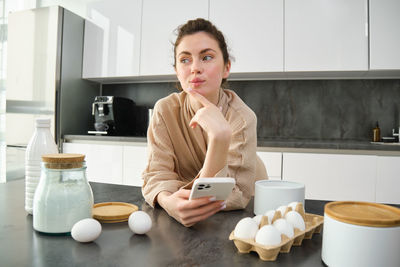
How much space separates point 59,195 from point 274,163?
6.60 feet

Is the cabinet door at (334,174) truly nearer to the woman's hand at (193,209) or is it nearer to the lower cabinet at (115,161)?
the lower cabinet at (115,161)

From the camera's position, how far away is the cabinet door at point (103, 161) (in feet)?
9.37

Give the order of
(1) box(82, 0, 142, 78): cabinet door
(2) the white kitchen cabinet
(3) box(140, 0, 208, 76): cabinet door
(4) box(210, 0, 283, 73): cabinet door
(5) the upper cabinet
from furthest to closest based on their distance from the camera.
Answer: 1. (1) box(82, 0, 142, 78): cabinet door
2. (3) box(140, 0, 208, 76): cabinet door
3. (4) box(210, 0, 283, 73): cabinet door
4. (5) the upper cabinet
5. (2) the white kitchen cabinet

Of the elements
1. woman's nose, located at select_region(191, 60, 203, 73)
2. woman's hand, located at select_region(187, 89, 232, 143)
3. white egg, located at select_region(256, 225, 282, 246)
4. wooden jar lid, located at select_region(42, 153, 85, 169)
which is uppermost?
woman's nose, located at select_region(191, 60, 203, 73)

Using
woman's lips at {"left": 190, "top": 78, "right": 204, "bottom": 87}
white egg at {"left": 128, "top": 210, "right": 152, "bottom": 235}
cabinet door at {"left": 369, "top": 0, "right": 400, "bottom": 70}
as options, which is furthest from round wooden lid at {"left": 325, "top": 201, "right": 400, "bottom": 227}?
cabinet door at {"left": 369, "top": 0, "right": 400, "bottom": 70}

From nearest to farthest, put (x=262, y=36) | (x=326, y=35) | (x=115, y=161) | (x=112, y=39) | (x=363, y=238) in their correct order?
(x=363, y=238)
(x=326, y=35)
(x=262, y=36)
(x=115, y=161)
(x=112, y=39)

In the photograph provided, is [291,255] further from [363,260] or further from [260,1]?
[260,1]

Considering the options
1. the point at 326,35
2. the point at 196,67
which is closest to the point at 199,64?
the point at 196,67

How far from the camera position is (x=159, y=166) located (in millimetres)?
1061

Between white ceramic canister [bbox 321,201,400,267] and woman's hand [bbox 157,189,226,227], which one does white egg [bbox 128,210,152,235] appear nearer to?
woman's hand [bbox 157,189,226,227]

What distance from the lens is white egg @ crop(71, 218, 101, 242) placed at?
596mm

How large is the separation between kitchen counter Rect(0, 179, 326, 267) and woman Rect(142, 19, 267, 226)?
0.13 m

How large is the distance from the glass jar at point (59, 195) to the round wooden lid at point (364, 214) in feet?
1.61

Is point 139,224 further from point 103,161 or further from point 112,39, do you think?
point 112,39
